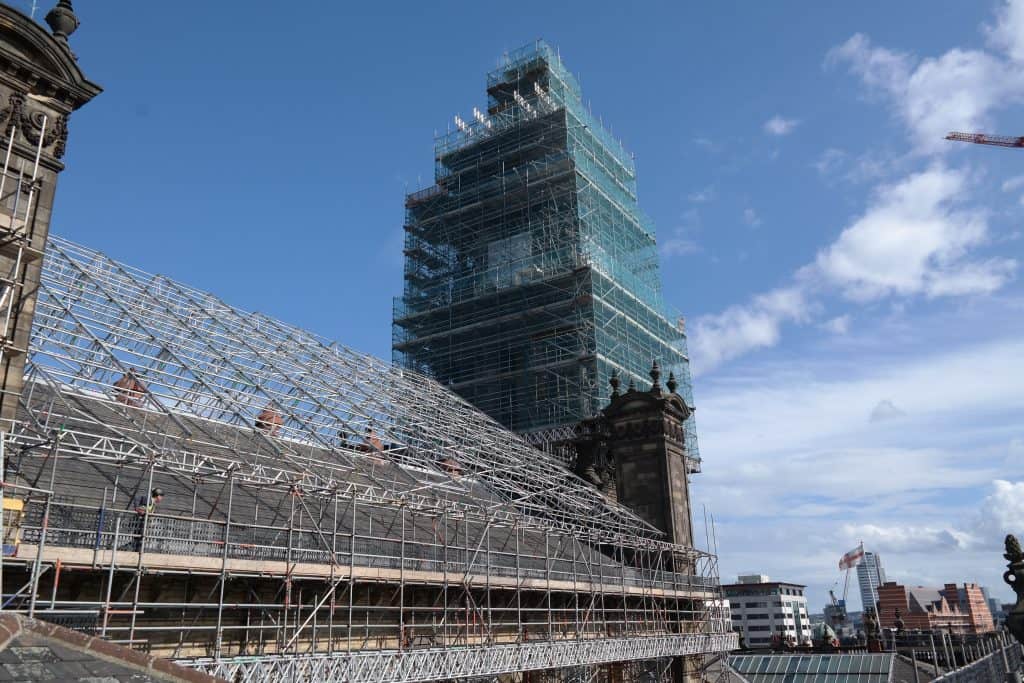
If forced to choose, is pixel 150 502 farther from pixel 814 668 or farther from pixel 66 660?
pixel 814 668

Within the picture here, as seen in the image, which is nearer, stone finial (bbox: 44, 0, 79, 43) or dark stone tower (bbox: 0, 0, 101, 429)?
dark stone tower (bbox: 0, 0, 101, 429)

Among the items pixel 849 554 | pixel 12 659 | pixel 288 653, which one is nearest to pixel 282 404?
pixel 288 653

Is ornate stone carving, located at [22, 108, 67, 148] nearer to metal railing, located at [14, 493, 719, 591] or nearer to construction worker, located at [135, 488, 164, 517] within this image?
metal railing, located at [14, 493, 719, 591]

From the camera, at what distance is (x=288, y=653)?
65.9 ft

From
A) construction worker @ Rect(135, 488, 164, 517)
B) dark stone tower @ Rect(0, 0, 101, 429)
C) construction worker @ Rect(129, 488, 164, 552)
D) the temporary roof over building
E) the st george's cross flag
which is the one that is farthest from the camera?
the st george's cross flag

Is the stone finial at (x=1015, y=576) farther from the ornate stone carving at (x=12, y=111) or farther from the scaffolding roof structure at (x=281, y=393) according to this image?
the ornate stone carving at (x=12, y=111)

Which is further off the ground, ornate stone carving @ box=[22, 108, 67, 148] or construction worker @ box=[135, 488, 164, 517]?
ornate stone carving @ box=[22, 108, 67, 148]

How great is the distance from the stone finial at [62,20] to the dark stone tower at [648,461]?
Result: 115 ft

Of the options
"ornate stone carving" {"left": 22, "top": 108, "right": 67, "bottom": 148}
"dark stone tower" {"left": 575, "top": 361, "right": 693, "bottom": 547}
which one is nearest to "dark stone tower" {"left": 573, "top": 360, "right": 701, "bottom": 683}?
"dark stone tower" {"left": 575, "top": 361, "right": 693, "bottom": 547}

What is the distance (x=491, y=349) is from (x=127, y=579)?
4370 centimetres

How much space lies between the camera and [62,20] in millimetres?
19047

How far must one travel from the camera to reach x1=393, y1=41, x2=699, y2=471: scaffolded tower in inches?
2242

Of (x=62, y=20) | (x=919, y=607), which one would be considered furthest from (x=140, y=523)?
(x=919, y=607)

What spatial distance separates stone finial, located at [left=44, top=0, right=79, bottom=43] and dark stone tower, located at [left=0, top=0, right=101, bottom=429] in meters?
0.02
